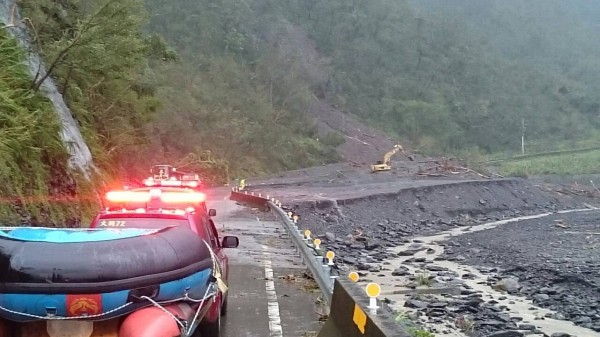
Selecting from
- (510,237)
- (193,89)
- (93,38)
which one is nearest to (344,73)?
(193,89)

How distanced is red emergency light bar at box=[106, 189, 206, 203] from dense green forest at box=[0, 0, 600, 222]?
12.9ft

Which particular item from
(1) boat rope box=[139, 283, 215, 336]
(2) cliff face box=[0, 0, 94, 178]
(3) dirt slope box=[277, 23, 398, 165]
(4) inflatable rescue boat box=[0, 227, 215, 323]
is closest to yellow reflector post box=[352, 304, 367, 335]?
(1) boat rope box=[139, 283, 215, 336]

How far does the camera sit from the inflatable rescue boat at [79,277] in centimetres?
446

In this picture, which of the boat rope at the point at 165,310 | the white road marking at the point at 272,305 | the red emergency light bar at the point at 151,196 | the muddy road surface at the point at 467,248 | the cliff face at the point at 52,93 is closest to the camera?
the boat rope at the point at 165,310

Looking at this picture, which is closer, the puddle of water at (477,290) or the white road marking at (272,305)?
the white road marking at (272,305)

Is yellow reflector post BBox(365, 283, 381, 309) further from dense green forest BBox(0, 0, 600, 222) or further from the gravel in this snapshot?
the gravel

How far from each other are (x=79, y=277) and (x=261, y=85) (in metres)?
78.6

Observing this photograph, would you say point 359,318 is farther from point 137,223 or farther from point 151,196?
point 151,196

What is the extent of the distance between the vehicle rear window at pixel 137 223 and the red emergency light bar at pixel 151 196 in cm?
85

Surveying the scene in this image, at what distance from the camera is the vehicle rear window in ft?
22.7

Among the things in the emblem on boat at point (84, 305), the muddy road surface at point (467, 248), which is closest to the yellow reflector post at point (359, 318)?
the emblem on boat at point (84, 305)

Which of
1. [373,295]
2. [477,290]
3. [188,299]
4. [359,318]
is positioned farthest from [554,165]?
[188,299]

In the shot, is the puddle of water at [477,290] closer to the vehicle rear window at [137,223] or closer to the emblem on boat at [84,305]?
the vehicle rear window at [137,223]

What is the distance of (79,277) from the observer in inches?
175
